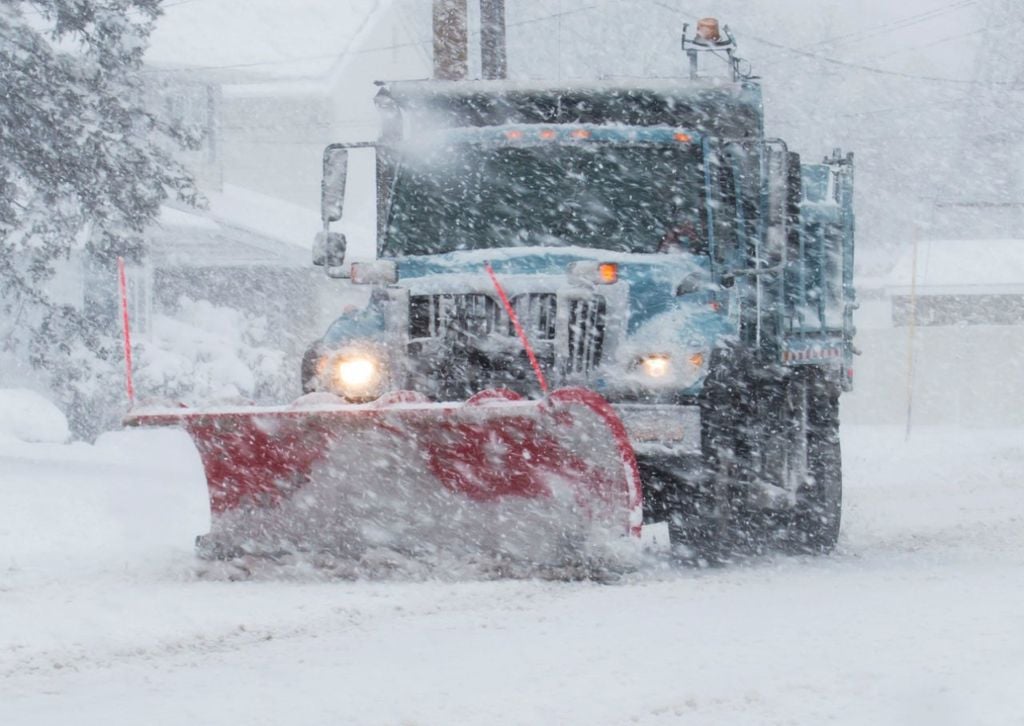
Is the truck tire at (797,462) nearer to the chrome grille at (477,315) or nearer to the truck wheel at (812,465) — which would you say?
the truck wheel at (812,465)

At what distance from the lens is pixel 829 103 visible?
56719 mm

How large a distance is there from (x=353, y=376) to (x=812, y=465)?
3.84 m

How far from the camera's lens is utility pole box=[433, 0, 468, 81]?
15.7 meters

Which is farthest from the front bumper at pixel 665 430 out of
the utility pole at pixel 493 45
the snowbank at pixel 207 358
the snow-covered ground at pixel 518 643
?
the snowbank at pixel 207 358

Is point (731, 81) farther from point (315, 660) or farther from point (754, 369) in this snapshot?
point (315, 660)

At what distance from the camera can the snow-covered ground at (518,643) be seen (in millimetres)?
5336

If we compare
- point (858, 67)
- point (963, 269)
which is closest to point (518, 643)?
point (963, 269)

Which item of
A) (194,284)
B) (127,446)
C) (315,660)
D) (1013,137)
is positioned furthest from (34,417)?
(1013,137)

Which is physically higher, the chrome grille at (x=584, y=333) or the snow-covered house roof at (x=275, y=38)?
the snow-covered house roof at (x=275, y=38)

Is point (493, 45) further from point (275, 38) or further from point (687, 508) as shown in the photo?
point (275, 38)

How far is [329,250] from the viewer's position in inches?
403

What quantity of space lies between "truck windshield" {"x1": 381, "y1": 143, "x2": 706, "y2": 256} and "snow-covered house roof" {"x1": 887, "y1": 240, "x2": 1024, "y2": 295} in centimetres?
2651

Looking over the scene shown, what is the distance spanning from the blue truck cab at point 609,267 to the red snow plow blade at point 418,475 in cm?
45

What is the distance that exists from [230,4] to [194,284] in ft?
29.8
